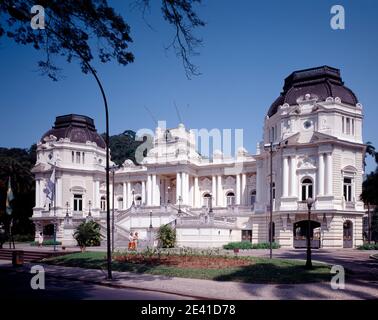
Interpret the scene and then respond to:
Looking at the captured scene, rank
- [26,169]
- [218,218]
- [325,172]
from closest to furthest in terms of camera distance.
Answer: [325,172]
[218,218]
[26,169]

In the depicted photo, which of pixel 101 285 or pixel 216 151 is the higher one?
pixel 216 151

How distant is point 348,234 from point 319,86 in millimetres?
15303

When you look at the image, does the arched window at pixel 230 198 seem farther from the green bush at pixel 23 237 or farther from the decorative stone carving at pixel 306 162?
the green bush at pixel 23 237

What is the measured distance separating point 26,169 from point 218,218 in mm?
33484

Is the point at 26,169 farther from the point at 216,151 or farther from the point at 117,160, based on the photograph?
the point at 117,160

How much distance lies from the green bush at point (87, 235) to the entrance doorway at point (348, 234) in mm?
23928

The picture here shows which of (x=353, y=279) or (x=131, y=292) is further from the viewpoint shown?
(x=353, y=279)

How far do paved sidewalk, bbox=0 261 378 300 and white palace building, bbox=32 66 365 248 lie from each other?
17.7 meters

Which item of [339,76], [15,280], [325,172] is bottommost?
[15,280]

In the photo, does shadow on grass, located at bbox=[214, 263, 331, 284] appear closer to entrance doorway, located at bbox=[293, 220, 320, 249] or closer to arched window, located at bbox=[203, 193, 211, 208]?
entrance doorway, located at bbox=[293, 220, 320, 249]

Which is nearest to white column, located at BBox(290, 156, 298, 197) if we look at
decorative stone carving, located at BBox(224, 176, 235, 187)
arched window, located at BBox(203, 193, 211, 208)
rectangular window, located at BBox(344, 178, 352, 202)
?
rectangular window, located at BBox(344, 178, 352, 202)

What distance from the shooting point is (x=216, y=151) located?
197ft

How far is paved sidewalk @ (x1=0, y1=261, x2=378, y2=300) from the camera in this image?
49.0ft
